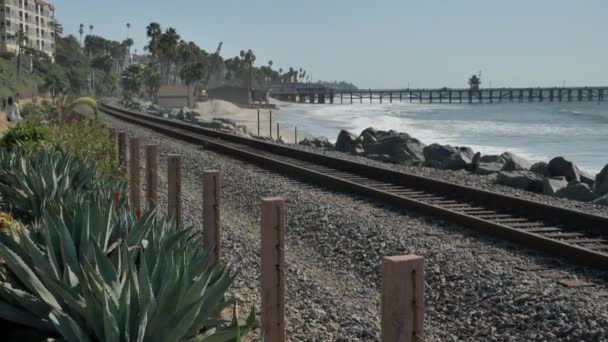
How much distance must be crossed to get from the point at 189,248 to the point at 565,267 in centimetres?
449

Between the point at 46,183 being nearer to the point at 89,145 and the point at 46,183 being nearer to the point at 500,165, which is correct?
the point at 89,145

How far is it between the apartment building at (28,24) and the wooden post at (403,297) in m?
139

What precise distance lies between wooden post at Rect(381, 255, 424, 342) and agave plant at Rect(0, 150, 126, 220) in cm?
477

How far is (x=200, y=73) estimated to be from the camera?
13288cm

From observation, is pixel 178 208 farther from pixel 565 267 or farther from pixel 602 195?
pixel 602 195

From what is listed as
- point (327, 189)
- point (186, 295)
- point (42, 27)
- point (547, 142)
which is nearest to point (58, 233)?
point (186, 295)

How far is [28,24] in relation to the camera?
148m

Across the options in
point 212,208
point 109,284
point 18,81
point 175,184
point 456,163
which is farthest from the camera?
point 18,81

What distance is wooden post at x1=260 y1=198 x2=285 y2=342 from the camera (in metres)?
4.27

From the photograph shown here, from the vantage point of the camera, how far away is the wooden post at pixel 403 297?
2.78 metres

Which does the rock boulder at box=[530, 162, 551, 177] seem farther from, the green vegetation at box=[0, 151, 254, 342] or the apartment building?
the apartment building

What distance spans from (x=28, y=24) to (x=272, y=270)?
15704 centimetres

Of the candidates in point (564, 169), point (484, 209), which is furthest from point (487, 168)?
point (484, 209)

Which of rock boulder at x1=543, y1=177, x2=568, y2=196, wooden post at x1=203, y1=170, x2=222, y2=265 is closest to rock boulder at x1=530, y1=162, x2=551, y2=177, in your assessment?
rock boulder at x1=543, y1=177, x2=568, y2=196
